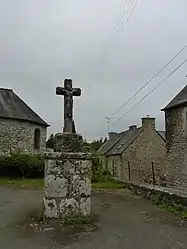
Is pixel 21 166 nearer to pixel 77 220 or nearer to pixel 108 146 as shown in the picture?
pixel 108 146

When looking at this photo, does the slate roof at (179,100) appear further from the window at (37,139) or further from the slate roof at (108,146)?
the slate roof at (108,146)

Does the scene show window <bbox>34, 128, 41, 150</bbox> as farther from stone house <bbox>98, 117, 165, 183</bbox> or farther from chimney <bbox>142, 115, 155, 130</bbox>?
chimney <bbox>142, 115, 155, 130</bbox>

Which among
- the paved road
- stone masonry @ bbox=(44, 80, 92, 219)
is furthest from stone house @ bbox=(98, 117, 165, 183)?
stone masonry @ bbox=(44, 80, 92, 219)

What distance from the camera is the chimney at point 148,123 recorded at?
30.6 meters

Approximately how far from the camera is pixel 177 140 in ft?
65.7

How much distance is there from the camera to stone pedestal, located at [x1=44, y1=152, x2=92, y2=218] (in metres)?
7.15

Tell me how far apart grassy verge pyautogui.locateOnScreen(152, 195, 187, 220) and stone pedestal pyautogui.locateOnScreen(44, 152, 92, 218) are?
2.39 m

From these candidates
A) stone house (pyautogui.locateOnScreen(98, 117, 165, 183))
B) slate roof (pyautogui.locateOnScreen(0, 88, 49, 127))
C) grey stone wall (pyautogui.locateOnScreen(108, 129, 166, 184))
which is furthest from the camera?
slate roof (pyautogui.locateOnScreen(0, 88, 49, 127))

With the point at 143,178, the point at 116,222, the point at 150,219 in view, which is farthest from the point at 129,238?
the point at 143,178

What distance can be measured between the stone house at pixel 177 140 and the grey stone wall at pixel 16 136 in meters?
14.4

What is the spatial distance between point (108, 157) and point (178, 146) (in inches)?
588

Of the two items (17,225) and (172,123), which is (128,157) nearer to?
(172,123)

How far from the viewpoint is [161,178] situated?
86.1 ft

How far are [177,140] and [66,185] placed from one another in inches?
546
